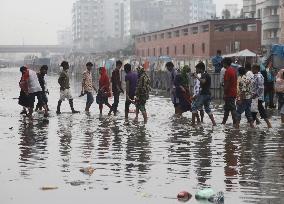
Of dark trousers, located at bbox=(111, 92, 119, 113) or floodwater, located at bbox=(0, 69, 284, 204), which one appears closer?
floodwater, located at bbox=(0, 69, 284, 204)

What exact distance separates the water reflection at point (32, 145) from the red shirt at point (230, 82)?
4.43 meters

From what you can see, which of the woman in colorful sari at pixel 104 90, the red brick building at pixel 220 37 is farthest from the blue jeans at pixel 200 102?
the red brick building at pixel 220 37

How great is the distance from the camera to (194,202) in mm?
6949

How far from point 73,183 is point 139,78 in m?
8.15

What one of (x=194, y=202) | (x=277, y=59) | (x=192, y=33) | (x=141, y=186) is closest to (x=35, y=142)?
(x=141, y=186)

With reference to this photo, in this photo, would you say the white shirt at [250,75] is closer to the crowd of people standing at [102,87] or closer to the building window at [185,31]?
the crowd of people standing at [102,87]

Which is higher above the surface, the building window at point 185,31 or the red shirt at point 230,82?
the building window at point 185,31

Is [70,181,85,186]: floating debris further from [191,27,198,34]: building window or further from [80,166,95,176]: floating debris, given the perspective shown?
[191,27,198,34]: building window

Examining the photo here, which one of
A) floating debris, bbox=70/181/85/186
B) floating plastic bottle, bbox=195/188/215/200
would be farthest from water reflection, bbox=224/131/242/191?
floating debris, bbox=70/181/85/186

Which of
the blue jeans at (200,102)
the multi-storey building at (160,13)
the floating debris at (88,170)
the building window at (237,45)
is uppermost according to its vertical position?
the multi-storey building at (160,13)

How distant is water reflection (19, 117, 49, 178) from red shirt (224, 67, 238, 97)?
175 inches

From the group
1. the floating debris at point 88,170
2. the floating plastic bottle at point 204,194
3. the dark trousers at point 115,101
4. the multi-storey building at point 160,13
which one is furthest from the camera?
the multi-storey building at point 160,13

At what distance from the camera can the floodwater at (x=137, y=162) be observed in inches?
289

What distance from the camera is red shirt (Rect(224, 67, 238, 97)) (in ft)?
46.9
